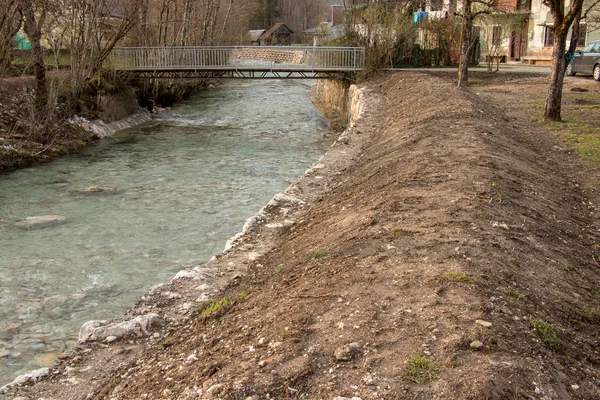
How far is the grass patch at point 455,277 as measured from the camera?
505cm

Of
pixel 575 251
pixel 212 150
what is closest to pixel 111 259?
pixel 575 251

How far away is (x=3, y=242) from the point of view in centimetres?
1048

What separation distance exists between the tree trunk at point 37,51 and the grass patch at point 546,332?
1851 centimetres

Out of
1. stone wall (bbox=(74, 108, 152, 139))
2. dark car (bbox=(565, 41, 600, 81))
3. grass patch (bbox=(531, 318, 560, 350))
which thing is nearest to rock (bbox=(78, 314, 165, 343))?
grass patch (bbox=(531, 318, 560, 350))

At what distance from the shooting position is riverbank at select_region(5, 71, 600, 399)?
391 centimetres

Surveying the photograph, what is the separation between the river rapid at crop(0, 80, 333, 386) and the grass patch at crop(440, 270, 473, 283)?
420 centimetres

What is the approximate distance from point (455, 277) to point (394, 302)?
65cm

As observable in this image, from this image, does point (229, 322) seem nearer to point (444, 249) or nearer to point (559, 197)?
point (444, 249)

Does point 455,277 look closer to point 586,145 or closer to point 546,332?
point 546,332

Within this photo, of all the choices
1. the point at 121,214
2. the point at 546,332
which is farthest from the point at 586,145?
the point at 121,214

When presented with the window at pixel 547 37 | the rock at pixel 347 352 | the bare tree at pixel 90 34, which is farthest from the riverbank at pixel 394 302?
the window at pixel 547 37

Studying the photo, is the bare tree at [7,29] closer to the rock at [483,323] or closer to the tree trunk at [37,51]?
the tree trunk at [37,51]

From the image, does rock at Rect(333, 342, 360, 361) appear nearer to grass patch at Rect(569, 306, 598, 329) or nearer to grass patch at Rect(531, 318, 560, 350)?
grass patch at Rect(531, 318, 560, 350)

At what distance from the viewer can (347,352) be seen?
4.12 meters
